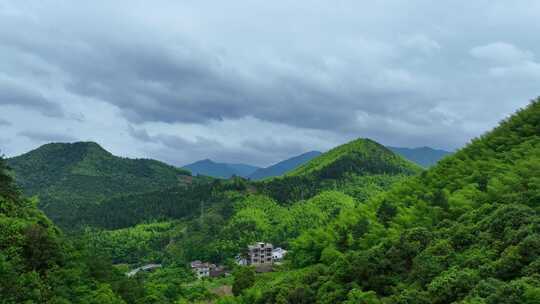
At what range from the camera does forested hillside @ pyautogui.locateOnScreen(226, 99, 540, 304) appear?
794 inches

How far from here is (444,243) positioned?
81.1 feet

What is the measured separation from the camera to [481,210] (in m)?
28.3

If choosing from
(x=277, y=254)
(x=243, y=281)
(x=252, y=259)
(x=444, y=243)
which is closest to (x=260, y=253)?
(x=252, y=259)

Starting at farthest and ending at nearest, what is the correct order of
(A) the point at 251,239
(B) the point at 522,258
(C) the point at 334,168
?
1. (C) the point at 334,168
2. (A) the point at 251,239
3. (B) the point at 522,258

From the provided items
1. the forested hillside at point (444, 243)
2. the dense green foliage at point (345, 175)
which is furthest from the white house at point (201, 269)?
the dense green foliage at point (345, 175)

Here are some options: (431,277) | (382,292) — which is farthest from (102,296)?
(431,277)

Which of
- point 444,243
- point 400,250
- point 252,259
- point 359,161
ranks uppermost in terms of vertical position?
point 359,161

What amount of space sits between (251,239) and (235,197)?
3473 centimetres

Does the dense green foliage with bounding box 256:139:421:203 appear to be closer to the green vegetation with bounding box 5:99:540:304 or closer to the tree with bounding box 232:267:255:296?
the green vegetation with bounding box 5:99:540:304

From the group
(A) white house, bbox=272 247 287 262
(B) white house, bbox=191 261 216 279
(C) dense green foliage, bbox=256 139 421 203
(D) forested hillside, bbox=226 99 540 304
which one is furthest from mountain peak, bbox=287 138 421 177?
(D) forested hillside, bbox=226 99 540 304

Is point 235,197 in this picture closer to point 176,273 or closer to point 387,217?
point 176,273

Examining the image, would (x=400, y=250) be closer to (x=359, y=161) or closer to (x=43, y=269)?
(x=43, y=269)

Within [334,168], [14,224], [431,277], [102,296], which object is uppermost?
[334,168]

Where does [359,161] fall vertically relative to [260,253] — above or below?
above
